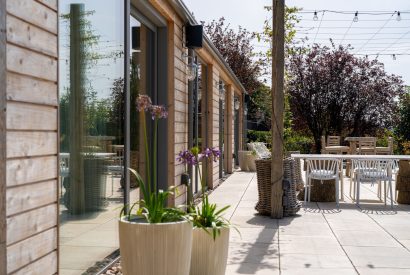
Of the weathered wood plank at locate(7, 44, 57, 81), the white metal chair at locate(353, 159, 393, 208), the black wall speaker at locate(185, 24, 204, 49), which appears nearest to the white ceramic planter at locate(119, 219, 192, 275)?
the weathered wood plank at locate(7, 44, 57, 81)

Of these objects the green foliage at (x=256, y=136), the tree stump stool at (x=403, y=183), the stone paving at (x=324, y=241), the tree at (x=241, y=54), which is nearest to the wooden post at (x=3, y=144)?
the stone paving at (x=324, y=241)

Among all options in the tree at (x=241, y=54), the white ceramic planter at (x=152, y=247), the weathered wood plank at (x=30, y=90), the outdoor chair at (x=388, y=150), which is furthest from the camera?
the tree at (x=241, y=54)

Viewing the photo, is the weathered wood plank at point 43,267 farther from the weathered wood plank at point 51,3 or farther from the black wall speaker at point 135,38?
the black wall speaker at point 135,38

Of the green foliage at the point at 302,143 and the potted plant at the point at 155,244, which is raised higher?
the green foliage at the point at 302,143

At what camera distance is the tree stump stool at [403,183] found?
7969 mm

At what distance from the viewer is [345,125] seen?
19.3 meters

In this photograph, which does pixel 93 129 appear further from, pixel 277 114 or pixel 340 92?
pixel 340 92

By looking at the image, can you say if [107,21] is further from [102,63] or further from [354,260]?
[354,260]

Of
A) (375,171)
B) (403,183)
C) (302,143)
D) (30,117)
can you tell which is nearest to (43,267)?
(30,117)

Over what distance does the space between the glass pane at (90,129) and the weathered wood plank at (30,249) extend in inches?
14.7

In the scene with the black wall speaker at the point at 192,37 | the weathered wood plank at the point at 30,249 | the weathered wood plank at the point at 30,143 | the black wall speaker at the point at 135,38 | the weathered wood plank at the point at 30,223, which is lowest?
the weathered wood plank at the point at 30,249

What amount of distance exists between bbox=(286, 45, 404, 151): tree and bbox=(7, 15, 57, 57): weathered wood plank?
54.1 feet

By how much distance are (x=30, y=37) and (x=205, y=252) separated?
69.0 inches

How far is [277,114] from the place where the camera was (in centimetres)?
667
